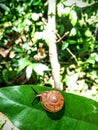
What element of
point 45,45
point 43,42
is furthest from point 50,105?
point 45,45

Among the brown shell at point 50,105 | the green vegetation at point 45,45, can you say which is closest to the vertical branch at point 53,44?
the green vegetation at point 45,45

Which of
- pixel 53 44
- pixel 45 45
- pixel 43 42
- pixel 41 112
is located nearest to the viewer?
pixel 41 112

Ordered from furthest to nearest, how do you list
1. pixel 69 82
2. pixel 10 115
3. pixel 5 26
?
pixel 5 26 → pixel 69 82 → pixel 10 115

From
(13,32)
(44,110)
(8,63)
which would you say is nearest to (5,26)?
(13,32)

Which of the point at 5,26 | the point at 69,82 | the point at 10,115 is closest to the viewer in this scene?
the point at 10,115

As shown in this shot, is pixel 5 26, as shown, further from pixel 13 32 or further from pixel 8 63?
pixel 8 63

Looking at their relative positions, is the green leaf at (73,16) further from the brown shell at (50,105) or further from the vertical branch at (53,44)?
the brown shell at (50,105)

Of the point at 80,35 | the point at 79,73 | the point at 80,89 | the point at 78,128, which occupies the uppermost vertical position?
the point at 78,128

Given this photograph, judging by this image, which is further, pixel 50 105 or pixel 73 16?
pixel 73 16

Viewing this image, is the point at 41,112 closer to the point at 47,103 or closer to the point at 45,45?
the point at 47,103
